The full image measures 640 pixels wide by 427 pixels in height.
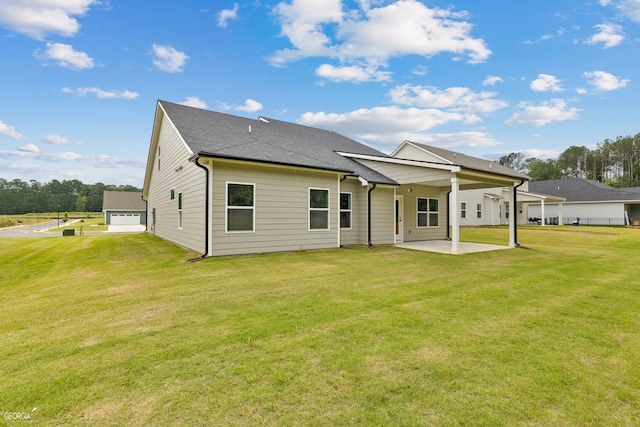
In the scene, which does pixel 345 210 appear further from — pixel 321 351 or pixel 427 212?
pixel 321 351

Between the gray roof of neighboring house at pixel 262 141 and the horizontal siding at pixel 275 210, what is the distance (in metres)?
0.46

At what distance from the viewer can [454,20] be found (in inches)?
493

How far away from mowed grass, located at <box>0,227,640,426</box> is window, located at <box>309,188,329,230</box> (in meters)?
4.53

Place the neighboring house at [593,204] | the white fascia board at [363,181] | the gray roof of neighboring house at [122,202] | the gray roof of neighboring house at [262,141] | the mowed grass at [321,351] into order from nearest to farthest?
the mowed grass at [321,351] → the gray roof of neighboring house at [262,141] → the white fascia board at [363,181] → the neighboring house at [593,204] → the gray roof of neighboring house at [122,202]

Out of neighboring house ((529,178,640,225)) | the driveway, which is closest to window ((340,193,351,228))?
the driveway

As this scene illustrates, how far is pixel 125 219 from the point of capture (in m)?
38.1

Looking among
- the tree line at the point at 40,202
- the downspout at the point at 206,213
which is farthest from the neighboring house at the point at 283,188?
the tree line at the point at 40,202

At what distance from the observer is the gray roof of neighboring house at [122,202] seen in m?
38.0

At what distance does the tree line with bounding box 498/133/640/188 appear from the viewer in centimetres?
5188

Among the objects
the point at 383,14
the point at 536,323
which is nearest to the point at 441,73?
the point at 383,14

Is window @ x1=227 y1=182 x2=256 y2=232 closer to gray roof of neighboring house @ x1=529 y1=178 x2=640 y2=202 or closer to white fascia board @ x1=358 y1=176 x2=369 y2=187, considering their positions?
white fascia board @ x1=358 y1=176 x2=369 y2=187

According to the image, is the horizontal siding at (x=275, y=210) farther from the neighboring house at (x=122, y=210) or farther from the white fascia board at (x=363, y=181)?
the neighboring house at (x=122, y=210)

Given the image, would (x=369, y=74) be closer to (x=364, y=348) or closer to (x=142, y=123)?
(x=142, y=123)

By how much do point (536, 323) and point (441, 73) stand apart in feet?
60.6
